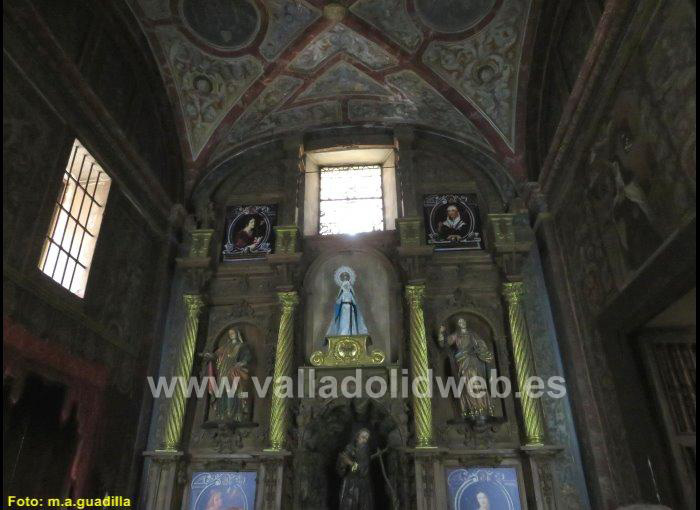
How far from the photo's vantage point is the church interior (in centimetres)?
641

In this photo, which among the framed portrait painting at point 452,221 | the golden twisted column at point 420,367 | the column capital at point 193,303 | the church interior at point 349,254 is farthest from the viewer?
the framed portrait painting at point 452,221

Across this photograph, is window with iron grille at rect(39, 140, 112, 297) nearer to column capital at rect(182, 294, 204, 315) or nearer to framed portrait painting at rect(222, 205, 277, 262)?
column capital at rect(182, 294, 204, 315)

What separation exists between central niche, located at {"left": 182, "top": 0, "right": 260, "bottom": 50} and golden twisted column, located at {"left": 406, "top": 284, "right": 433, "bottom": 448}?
232 inches

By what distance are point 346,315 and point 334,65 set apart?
532 centimetres

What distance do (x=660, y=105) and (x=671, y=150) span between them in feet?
1.87

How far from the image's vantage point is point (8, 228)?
20.2 feet

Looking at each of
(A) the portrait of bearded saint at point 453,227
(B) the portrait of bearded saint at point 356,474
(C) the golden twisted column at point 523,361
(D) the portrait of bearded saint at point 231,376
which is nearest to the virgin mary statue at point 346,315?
(D) the portrait of bearded saint at point 231,376

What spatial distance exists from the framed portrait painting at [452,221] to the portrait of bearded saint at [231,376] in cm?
439

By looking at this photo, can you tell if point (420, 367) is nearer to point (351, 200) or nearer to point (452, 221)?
point (452, 221)

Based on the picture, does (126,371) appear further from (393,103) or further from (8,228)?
(393,103)

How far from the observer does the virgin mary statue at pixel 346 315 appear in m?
9.62

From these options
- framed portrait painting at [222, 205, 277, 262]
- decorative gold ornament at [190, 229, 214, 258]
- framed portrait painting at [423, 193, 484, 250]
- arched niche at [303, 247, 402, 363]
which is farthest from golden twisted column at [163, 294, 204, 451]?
framed portrait painting at [423, 193, 484, 250]

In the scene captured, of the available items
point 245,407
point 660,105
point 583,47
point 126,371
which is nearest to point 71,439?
point 126,371

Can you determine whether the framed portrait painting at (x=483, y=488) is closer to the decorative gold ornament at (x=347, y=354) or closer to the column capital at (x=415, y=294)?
the decorative gold ornament at (x=347, y=354)
